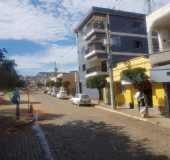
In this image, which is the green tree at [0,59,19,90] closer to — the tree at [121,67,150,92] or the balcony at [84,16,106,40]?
the tree at [121,67,150,92]

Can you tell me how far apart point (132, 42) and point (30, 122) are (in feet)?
104

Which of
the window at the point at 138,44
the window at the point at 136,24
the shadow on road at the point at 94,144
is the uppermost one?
the window at the point at 136,24

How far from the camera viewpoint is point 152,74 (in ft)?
68.9

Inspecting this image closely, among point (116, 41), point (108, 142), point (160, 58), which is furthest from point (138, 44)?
point (108, 142)

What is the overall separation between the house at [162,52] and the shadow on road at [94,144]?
18.3 ft

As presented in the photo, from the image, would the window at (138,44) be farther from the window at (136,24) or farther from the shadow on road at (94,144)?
the shadow on road at (94,144)

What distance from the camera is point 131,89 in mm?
29109

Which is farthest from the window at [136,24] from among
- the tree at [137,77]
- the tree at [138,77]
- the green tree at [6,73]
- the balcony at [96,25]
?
the green tree at [6,73]

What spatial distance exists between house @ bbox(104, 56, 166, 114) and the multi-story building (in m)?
13.0

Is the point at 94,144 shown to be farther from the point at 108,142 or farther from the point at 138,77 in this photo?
the point at 138,77

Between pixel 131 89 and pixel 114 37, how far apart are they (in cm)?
1971

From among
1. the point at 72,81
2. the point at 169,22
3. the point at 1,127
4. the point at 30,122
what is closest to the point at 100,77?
the point at 169,22

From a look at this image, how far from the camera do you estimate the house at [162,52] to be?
2005 cm

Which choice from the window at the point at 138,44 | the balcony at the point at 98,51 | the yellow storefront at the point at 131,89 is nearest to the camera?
the yellow storefront at the point at 131,89
